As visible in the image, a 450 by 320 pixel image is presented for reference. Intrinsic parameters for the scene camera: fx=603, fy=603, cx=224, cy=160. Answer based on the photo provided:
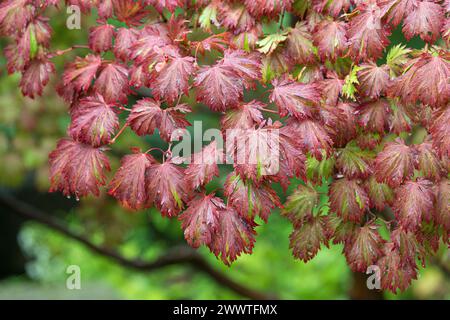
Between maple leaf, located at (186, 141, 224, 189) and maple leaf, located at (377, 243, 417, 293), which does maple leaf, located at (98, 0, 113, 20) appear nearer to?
maple leaf, located at (186, 141, 224, 189)

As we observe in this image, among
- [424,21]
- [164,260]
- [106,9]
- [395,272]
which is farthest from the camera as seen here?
[164,260]

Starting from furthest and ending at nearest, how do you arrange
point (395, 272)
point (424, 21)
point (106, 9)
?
point (106, 9) < point (395, 272) < point (424, 21)

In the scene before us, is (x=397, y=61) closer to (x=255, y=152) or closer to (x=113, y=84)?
(x=255, y=152)

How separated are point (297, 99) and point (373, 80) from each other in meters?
0.21

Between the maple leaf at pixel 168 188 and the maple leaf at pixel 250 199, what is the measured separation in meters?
0.12

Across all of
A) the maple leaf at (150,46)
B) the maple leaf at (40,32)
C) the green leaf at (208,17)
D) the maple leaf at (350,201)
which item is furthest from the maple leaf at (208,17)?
the maple leaf at (350,201)

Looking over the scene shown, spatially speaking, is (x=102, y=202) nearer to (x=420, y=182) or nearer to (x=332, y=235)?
(x=332, y=235)

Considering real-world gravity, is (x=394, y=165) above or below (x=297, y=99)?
below

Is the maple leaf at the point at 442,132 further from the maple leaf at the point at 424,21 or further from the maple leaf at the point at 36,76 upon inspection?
the maple leaf at the point at 36,76

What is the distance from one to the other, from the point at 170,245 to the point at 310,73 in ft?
11.7

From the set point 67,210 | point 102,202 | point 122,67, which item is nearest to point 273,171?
point 122,67

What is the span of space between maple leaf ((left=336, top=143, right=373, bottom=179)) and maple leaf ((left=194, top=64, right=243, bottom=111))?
33 centimetres

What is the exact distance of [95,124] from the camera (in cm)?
143

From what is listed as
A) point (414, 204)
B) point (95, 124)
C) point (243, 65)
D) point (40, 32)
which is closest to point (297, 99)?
point (243, 65)
